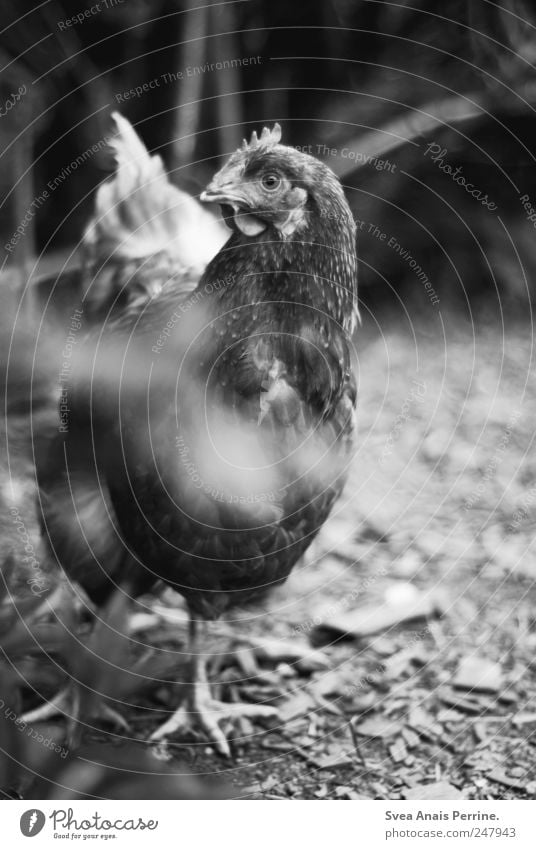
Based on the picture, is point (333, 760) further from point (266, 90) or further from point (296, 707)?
point (266, 90)

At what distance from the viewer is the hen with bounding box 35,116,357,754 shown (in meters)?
0.77

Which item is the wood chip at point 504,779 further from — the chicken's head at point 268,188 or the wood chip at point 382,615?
the chicken's head at point 268,188

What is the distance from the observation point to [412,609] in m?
0.88

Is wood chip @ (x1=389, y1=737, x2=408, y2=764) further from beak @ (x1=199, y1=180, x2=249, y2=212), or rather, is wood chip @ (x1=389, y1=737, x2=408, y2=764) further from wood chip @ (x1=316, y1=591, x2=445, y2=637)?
beak @ (x1=199, y1=180, x2=249, y2=212)

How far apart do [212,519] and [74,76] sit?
0.50m

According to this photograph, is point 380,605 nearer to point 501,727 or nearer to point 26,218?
point 501,727

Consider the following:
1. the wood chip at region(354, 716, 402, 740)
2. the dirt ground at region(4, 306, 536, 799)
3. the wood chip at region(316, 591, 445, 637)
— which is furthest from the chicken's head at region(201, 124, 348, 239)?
the wood chip at region(354, 716, 402, 740)

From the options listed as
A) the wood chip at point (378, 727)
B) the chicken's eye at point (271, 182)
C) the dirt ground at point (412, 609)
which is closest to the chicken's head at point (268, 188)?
the chicken's eye at point (271, 182)

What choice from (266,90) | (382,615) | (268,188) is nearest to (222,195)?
(268,188)

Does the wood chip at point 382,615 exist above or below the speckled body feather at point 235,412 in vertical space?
below

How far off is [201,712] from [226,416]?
336 mm

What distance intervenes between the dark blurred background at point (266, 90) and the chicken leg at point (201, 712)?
455 millimetres

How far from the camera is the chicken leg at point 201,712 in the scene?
0.84 meters

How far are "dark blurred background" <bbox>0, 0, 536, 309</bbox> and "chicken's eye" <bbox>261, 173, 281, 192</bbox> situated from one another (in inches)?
4.1
